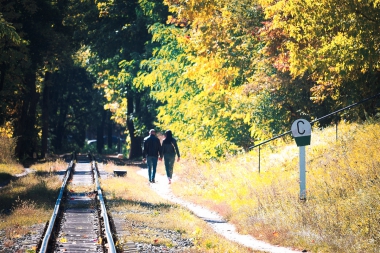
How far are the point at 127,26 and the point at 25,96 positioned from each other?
8259 mm

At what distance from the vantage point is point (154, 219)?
1745 centimetres

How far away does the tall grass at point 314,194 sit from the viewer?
14.0 m

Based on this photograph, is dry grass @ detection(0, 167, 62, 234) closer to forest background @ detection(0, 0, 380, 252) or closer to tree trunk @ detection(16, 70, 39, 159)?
forest background @ detection(0, 0, 380, 252)

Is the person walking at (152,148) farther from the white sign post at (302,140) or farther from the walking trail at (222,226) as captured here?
the white sign post at (302,140)

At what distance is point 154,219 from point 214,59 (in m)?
11.9

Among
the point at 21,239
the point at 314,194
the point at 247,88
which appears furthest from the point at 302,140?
the point at 247,88

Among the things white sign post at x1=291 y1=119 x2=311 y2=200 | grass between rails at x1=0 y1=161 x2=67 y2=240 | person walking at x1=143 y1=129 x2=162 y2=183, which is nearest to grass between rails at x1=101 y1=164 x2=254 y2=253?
person walking at x1=143 y1=129 x2=162 y2=183

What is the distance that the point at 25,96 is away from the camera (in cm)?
4400

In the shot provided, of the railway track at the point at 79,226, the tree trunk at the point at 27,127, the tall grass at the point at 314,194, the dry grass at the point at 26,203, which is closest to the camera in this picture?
the railway track at the point at 79,226

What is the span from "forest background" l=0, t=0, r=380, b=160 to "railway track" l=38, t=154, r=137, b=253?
5.50 meters

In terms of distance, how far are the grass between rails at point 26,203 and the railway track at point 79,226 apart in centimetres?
38

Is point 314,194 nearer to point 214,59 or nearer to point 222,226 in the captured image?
point 222,226

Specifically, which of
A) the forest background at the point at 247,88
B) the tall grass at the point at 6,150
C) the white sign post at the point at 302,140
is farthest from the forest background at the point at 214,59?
the white sign post at the point at 302,140

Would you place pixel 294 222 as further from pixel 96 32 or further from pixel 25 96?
pixel 96 32
